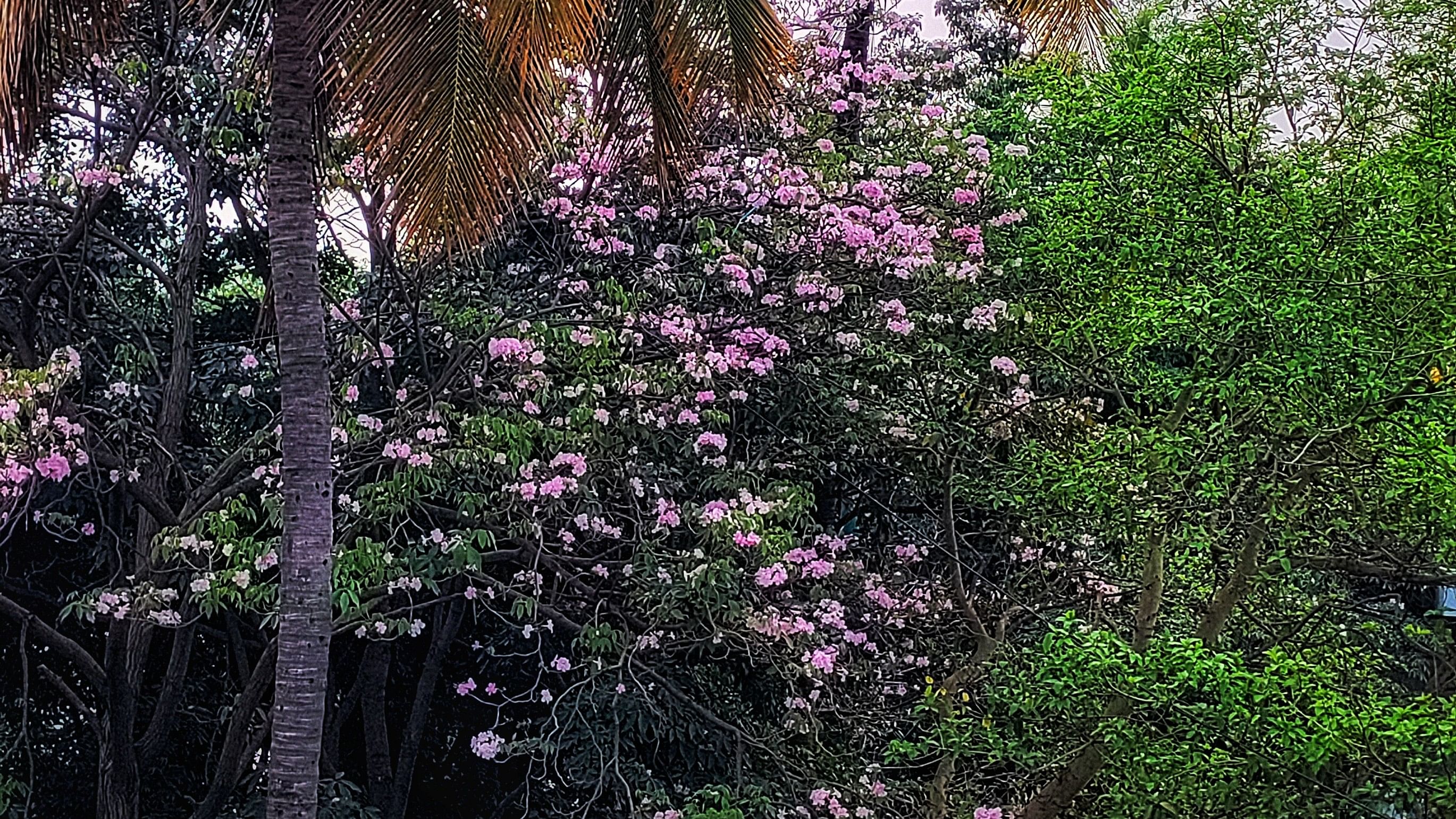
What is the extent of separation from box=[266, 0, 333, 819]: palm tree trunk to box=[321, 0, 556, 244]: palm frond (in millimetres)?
307

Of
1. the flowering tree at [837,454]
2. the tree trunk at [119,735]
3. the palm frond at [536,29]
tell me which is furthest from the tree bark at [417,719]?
the palm frond at [536,29]

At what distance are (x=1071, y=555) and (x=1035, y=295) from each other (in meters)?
2.00

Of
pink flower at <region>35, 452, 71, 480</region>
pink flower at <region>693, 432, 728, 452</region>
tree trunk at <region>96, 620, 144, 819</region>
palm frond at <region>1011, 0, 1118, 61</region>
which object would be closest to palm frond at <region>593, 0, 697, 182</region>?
palm frond at <region>1011, 0, 1118, 61</region>

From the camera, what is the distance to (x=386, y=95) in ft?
13.9

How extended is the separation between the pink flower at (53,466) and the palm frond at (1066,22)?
14.3 feet

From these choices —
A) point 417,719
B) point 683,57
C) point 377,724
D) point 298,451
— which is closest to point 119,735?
point 377,724

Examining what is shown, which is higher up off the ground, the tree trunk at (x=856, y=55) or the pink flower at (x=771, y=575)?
the tree trunk at (x=856, y=55)

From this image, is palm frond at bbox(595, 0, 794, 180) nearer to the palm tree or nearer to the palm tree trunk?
the palm tree

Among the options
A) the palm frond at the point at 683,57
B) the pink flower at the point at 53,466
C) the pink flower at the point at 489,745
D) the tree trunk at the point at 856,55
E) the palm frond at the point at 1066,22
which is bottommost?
the pink flower at the point at 489,745

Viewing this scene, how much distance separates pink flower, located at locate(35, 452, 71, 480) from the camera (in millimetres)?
5711

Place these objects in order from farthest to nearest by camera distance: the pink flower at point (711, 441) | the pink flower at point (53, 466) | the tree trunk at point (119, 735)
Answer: the tree trunk at point (119, 735)
the pink flower at point (711, 441)
the pink flower at point (53, 466)

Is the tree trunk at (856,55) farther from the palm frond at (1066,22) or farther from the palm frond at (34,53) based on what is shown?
the palm frond at (34,53)

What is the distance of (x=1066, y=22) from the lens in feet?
15.1

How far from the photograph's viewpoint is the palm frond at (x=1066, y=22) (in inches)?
181
